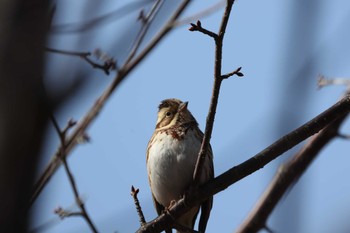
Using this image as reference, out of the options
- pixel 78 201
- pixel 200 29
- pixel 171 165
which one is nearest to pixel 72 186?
pixel 78 201

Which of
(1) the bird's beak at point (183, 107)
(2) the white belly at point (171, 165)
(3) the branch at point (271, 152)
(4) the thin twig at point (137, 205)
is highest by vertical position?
(1) the bird's beak at point (183, 107)

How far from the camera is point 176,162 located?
4941mm

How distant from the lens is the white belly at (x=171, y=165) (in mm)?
4895

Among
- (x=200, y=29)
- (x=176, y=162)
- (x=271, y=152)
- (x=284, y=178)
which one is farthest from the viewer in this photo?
(x=284, y=178)

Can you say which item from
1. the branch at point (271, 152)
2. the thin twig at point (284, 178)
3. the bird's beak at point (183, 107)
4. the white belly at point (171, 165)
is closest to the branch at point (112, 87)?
the branch at point (271, 152)

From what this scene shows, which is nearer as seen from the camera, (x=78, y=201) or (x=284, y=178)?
(x=78, y=201)

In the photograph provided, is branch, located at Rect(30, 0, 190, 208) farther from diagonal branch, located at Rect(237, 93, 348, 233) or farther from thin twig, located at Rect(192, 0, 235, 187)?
diagonal branch, located at Rect(237, 93, 348, 233)

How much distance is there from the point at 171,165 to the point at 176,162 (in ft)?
0.17

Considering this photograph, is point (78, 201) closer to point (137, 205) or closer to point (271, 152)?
point (137, 205)

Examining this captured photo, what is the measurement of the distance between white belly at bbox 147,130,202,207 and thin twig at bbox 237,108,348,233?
61 cm

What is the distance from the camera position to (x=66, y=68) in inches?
67.4

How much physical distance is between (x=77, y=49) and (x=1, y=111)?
44 centimetres

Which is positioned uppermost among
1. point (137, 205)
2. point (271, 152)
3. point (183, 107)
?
point (183, 107)

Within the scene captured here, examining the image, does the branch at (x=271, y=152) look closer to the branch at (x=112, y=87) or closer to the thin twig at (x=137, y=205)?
the thin twig at (x=137, y=205)
